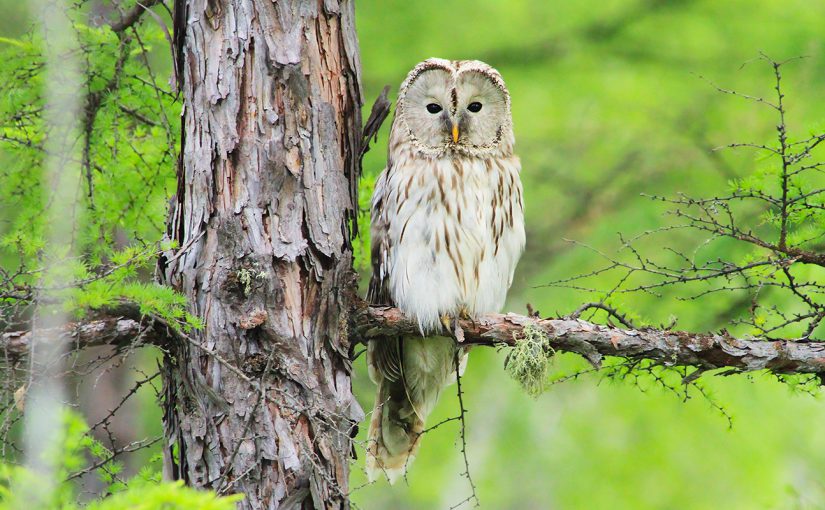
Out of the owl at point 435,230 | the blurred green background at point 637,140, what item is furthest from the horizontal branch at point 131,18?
the blurred green background at point 637,140

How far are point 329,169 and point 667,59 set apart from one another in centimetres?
419

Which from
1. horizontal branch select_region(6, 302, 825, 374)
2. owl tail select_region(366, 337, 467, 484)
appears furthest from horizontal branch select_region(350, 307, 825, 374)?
owl tail select_region(366, 337, 467, 484)

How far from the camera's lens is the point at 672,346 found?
3227 millimetres

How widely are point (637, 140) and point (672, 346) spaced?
3.97 metres

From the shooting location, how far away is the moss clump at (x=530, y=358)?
3.25 m

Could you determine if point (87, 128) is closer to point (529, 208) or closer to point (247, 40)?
point (247, 40)

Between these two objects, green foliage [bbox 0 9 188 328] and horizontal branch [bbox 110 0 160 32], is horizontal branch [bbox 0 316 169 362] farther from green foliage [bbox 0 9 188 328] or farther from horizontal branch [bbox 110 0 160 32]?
horizontal branch [bbox 110 0 160 32]

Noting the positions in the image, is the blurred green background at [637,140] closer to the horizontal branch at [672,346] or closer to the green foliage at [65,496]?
the horizontal branch at [672,346]

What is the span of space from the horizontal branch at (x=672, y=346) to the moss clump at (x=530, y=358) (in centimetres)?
2

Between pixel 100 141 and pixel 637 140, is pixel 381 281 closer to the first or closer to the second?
pixel 100 141

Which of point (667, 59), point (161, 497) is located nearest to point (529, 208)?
point (667, 59)

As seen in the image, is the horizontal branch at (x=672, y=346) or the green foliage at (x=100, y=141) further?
the green foliage at (x=100, y=141)

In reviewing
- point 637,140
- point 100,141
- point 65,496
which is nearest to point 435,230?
point 100,141

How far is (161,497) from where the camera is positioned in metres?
1.96
